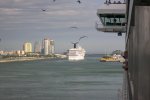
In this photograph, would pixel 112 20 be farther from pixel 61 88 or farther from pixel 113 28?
pixel 61 88

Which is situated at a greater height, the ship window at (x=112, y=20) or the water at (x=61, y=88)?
the ship window at (x=112, y=20)

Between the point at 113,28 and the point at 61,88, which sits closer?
the point at 113,28

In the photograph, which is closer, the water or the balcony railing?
the balcony railing

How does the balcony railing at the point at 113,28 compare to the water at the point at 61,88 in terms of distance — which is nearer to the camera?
the balcony railing at the point at 113,28

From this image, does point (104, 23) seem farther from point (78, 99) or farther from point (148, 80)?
point (148, 80)

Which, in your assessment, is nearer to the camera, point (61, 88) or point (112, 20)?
point (112, 20)

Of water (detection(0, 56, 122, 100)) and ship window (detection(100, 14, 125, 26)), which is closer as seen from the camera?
ship window (detection(100, 14, 125, 26))

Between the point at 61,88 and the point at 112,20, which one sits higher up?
the point at 112,20

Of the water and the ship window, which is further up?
the ship window

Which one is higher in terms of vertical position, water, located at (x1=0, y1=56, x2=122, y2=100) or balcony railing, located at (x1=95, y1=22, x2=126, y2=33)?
balcony railing, located at (x1=95, y1=22, x2=126, y2=33)

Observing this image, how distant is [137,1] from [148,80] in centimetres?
149

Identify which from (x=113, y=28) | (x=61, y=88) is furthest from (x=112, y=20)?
(x=61, y=88)

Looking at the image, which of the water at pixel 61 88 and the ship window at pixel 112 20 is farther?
the water at pixel 61 88

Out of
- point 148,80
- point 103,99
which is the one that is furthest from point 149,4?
point 103,99
